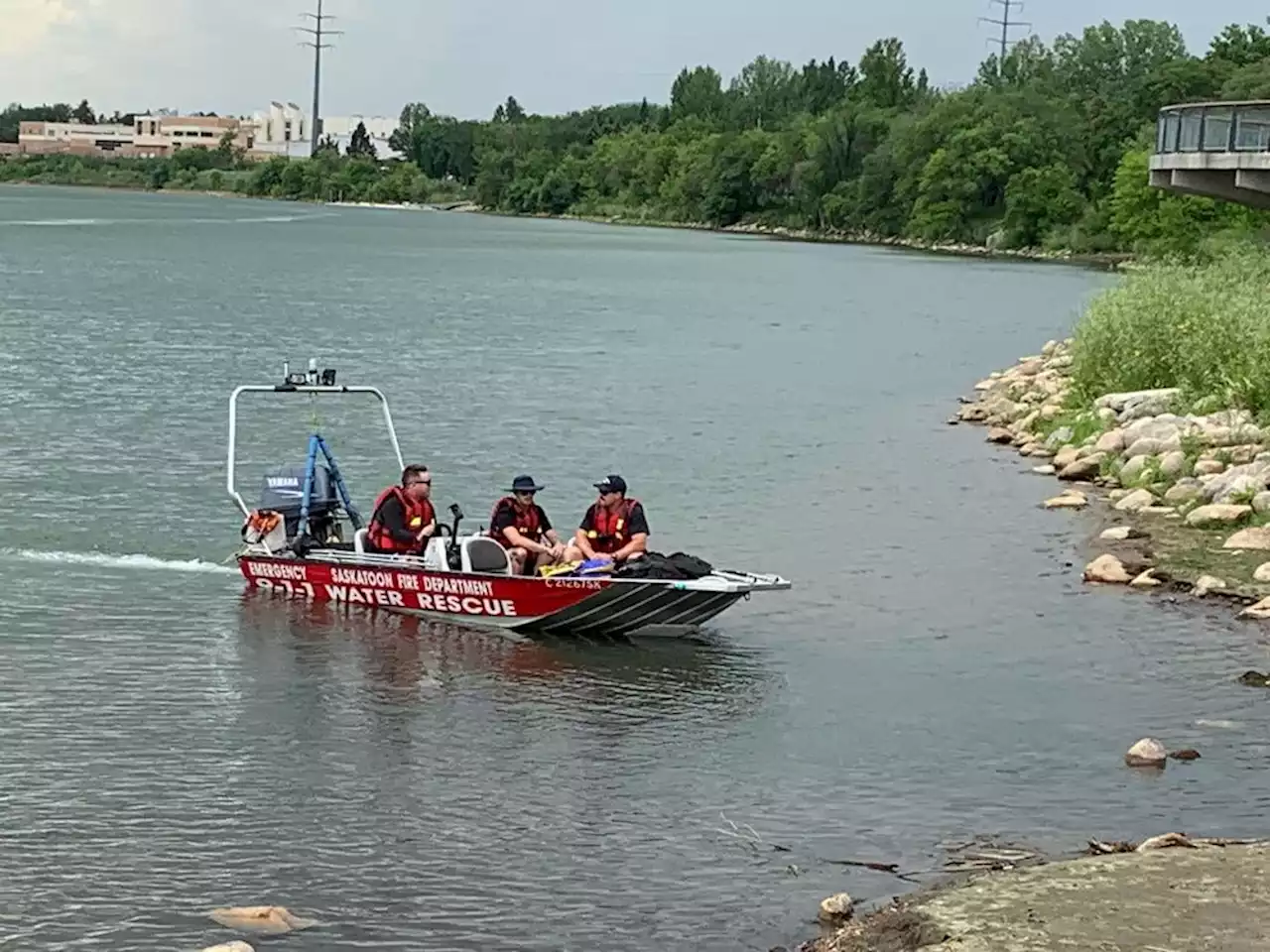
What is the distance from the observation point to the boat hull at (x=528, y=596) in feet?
70.2

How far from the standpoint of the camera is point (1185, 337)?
38844 mm

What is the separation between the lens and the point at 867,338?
7206 cm

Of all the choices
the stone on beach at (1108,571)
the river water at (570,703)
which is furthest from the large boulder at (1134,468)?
the stone on beach at (1108,571)

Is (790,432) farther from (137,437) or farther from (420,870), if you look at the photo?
(420,870)

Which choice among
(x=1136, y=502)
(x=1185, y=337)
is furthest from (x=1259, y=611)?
(x=1185, y=337)

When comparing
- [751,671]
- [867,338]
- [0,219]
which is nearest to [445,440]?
[751,671]

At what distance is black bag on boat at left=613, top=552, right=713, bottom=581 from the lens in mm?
21562

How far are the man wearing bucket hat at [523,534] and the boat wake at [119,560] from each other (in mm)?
4937

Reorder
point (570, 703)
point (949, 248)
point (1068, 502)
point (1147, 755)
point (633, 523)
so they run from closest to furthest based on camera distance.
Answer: point (1147, 755)
point (570, 703)
point (633, 523)
point (1068, 502)
point (949, 248)

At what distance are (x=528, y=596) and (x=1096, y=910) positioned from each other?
34.0ft

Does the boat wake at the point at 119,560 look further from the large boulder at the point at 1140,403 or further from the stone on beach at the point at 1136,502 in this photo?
the large boulder at the point at 1140,403

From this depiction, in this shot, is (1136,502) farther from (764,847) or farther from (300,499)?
(764,847)

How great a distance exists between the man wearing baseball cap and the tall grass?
581 inches

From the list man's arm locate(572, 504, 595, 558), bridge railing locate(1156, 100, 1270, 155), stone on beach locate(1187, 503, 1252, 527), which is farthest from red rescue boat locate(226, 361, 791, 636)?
bridge railing locate(1156, 100, 1270, 155)
